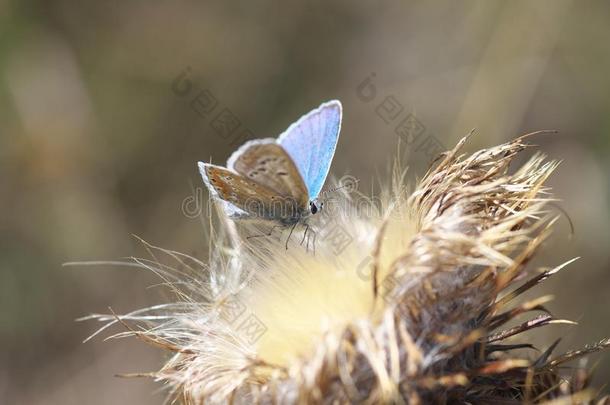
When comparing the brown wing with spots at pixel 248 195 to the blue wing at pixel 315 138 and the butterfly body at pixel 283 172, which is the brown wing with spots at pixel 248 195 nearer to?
the butterfly body at pixel 283 172

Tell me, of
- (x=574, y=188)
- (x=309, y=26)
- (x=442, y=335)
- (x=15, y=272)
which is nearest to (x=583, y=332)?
(x=574, y=188)

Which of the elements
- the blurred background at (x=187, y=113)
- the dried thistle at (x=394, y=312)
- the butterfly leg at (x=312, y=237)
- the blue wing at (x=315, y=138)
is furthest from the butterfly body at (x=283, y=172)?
the blurred background at (x=187, y=113)

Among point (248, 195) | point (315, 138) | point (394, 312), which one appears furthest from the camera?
point (248, 195)

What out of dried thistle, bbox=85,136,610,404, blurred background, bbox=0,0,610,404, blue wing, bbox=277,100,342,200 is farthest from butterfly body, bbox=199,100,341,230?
blurred background, bbox=0,0,610,404

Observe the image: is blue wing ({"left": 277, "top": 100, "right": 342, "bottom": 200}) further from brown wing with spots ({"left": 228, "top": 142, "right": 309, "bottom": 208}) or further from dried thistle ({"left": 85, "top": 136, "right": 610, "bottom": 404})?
dried thistle ({"left": 85, "top": 136, "right": 610, "bottom": 404})

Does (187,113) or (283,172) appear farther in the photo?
(187,113)

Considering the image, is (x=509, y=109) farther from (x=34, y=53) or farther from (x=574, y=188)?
(x=34, y=53)

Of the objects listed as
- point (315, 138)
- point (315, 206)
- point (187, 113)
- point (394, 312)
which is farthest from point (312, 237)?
point (187, 113)

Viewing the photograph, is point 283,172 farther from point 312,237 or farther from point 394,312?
point 394,312
